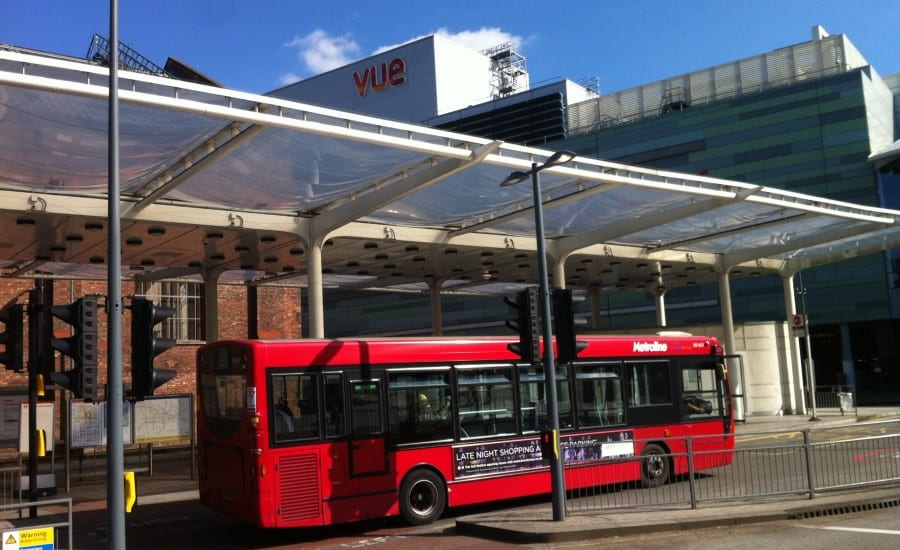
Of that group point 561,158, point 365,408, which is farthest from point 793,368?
point 365,408

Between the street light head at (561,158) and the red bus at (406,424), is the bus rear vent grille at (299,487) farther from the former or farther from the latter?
the street light head at (561,158)

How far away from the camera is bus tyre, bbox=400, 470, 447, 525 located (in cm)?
1289

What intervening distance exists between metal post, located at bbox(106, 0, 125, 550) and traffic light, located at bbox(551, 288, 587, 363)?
6.36 metres

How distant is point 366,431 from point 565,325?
336 centimetres

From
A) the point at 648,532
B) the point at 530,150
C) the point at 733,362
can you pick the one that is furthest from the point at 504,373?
the point at 733,362

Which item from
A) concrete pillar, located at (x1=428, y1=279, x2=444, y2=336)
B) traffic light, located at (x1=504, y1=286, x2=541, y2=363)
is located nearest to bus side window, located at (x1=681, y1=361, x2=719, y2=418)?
traffic light, located at (x1=504, y1=286, x2=541, y2=363)

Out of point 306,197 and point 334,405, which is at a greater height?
point 306,197

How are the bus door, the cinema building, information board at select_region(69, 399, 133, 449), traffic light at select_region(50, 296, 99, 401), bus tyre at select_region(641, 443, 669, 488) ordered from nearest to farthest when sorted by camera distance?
traffic light at select_region(50, 296, 99, 401) → the bus door → bus tyre at select_region(641, 443, 669, 488) → information board at select_region(69, 399, 133, 449) → the cinema building

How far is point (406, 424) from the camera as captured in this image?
42.9 ft

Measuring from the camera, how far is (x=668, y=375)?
635 inches

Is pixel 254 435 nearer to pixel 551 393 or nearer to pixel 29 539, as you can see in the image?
pixel 29 539

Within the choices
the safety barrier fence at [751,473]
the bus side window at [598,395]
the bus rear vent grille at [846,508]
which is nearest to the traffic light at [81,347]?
the safety barrier fence at [751,473]

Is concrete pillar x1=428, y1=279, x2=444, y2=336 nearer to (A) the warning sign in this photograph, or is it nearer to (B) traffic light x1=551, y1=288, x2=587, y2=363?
(B) traffic light x1=551, y1=288, x2=587, y2=363

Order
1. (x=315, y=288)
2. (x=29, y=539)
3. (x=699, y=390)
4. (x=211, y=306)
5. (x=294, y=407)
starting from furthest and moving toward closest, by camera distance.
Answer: (x=211, y=306)
(x=315, y=288)
(x=699, y=390)
(x=294, y=407)
(x=29, y=539)
